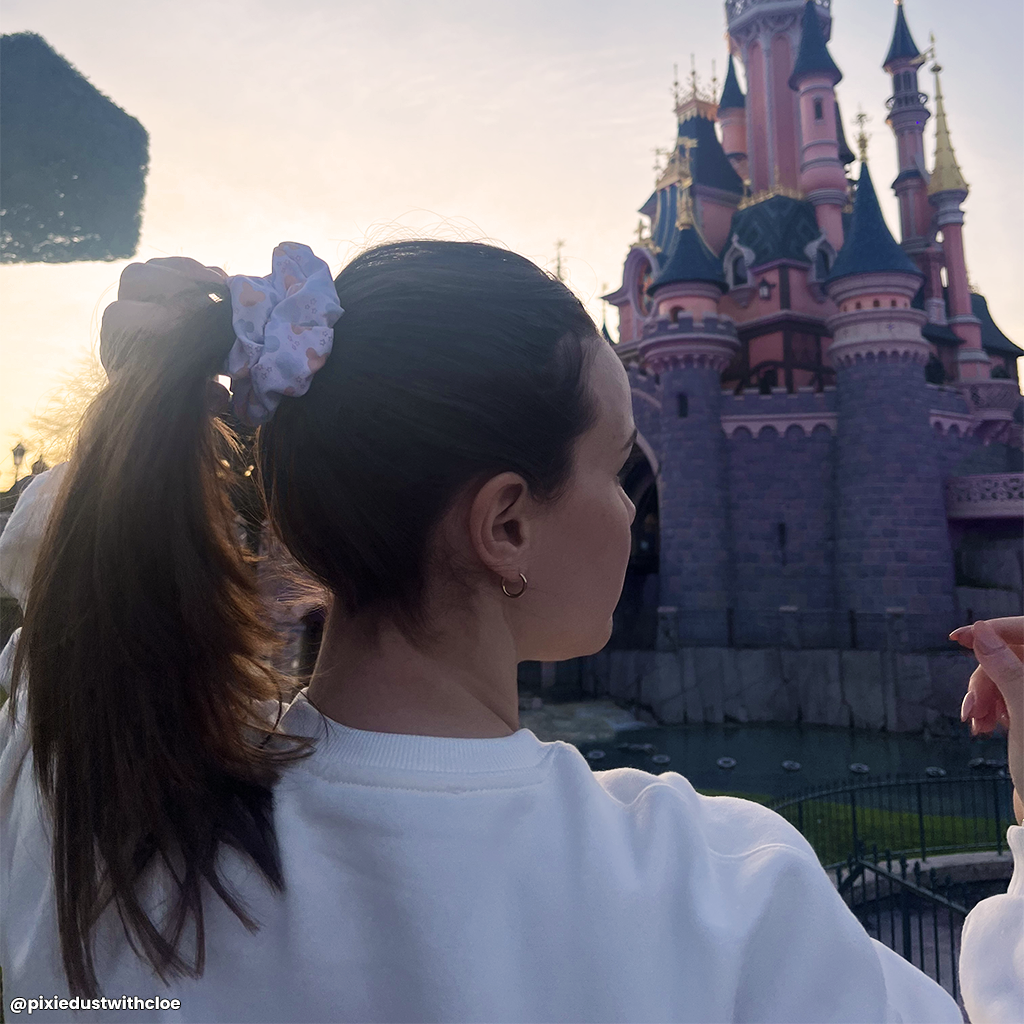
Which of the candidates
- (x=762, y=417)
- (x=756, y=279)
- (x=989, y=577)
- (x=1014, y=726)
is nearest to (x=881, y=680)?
(x=989, y=577)

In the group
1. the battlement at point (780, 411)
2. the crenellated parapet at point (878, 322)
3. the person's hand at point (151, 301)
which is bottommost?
→ the person's hand at point (151, 301)

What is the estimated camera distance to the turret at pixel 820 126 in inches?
722

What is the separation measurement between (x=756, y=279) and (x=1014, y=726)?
61.1 ft

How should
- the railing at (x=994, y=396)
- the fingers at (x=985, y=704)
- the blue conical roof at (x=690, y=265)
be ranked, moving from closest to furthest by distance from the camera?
the fingers at (x=985, y=704) → the blue conical roof at (x=690, y=265) → the railing at (x=994, y=396)

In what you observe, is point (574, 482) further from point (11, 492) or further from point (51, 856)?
point (11, 492)

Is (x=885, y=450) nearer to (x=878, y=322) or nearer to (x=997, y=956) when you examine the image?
(x=878, y=322)

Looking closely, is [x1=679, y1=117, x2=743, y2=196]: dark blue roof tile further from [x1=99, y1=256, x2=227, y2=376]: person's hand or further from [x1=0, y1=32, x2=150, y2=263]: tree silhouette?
[x1=99, y1=256, x2=227, y2=376]: person's hand

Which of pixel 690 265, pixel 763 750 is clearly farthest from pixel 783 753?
pixel 690 265

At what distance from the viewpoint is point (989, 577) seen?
1528cm

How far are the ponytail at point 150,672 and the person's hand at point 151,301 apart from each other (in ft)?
0.11

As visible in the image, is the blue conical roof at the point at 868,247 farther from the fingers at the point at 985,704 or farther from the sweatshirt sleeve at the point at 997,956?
the sweatshirt sleeve at the point at 997,956

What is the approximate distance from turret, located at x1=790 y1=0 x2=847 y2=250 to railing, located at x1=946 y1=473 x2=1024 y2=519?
6.22 meters

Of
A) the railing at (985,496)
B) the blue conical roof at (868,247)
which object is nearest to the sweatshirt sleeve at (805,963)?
the railing at (985,496)

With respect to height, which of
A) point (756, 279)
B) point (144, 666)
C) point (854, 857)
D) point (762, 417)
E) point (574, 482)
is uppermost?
point (756, 279)
